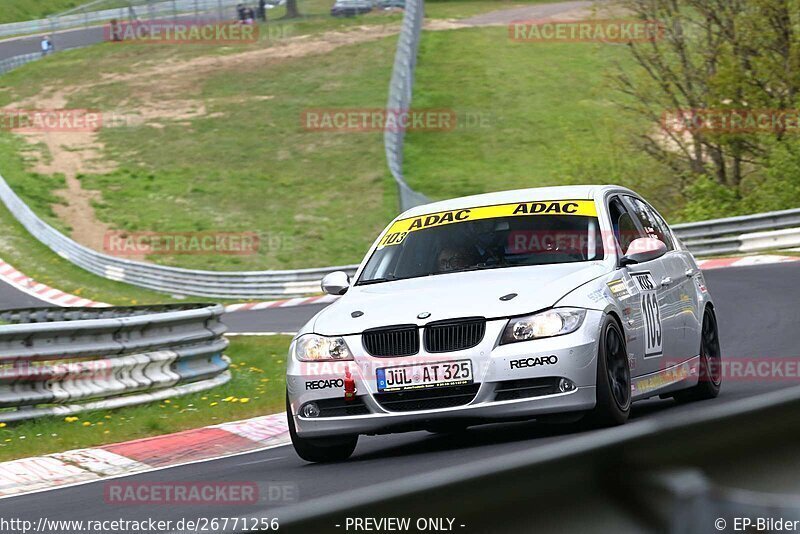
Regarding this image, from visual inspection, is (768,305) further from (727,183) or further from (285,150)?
(285,150)

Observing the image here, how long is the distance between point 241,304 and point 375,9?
42.4m

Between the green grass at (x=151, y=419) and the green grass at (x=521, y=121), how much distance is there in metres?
22.1

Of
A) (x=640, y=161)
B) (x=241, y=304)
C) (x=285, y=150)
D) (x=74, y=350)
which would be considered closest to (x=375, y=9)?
(x=285, y=150)

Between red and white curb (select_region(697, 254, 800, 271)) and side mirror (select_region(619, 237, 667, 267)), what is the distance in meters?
14.6

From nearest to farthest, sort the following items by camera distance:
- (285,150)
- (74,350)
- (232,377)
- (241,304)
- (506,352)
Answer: (506,352), (74,350), (232,377), (241,304), (285,150)

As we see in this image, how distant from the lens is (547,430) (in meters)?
8.27

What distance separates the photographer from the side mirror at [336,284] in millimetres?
8711
